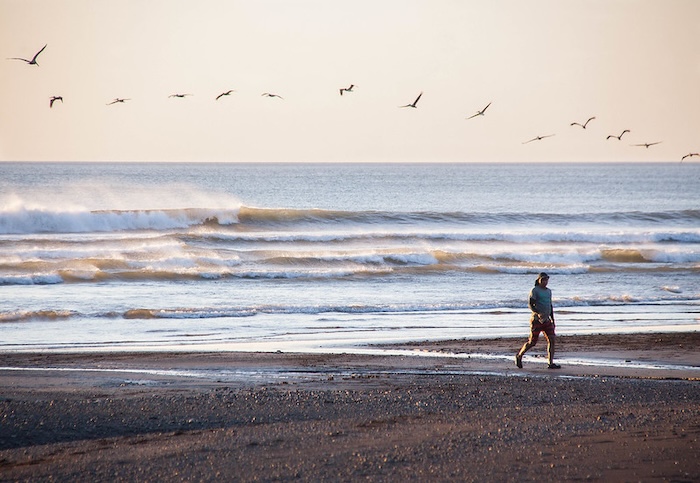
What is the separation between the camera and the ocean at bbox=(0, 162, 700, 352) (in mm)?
16797

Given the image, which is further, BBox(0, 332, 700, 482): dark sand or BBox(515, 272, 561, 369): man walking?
BBox(515, 272, 561, 369): man walking

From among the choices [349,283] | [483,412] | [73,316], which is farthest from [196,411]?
[349,283]

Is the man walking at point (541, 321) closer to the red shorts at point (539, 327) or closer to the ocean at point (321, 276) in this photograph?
the red shorts at point (539, 327)

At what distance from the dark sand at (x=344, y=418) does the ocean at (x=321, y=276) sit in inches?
96.2

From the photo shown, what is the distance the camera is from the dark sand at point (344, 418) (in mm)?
7570

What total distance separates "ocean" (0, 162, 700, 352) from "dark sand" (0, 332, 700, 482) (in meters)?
2.44

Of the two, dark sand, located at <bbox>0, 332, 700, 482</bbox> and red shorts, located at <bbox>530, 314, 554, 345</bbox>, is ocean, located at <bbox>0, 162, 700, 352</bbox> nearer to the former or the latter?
dark sand, located at <bbox>0, 332, 700, 482</bbox>

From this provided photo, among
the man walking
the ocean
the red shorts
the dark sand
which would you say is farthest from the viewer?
the ocean

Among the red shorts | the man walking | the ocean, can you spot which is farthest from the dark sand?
the ocean

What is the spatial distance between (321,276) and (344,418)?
60.6 ft

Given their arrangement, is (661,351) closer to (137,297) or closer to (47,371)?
(47,371)

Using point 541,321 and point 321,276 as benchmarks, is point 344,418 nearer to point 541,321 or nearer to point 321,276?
point 541,321

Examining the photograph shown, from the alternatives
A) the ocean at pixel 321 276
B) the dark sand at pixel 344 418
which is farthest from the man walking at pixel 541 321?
the ocean at pixel 321 276

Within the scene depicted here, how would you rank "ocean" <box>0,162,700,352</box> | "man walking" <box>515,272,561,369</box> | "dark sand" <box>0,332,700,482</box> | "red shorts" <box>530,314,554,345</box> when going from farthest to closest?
"ocean" <box>0,162,700,352</box>, "red shorts" <box>530,314,554,345</box>, "man walking" <box>515,272,561,369</box>, "dark sand" <box>0,332,700,482</box>
